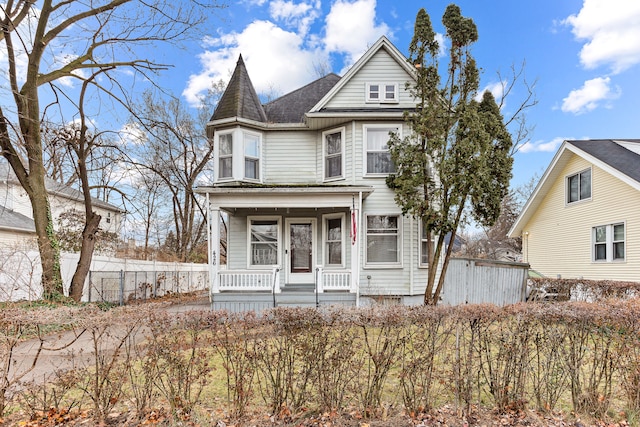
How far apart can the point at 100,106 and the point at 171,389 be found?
10984mm

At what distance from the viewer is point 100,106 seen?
11.9 metres

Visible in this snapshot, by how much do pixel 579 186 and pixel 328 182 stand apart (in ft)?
36.0

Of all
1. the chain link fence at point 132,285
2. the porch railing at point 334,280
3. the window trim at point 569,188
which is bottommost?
the chain link fence at point 132,285

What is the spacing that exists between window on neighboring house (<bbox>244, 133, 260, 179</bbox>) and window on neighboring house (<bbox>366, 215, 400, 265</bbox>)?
4.18 meters

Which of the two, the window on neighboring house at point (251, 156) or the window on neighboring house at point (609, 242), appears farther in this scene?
the window on neighboring house at point (609, 242)

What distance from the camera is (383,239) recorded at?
38.7 ft

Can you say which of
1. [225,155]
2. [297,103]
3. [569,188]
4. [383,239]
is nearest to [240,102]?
[225,155]

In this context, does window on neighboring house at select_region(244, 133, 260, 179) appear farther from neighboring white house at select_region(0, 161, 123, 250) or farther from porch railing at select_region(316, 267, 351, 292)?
neighboring white house at select_region(0, 161, 123, 250)

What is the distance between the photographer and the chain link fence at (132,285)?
45.6 ft

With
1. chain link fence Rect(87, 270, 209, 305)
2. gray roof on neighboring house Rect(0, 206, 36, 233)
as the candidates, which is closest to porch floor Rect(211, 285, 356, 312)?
chain link fence Rect(87, 270, 209, 305)

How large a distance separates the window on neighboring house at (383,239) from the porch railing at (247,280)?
3.17 metres

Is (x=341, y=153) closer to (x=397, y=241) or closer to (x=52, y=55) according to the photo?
(x=397, y=241)

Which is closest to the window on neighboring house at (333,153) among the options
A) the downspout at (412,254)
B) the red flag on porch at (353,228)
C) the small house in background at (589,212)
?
the red flag on porch at (353,228)

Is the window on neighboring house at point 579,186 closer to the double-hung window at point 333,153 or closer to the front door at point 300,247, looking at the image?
the double-hung window at point 333,153
